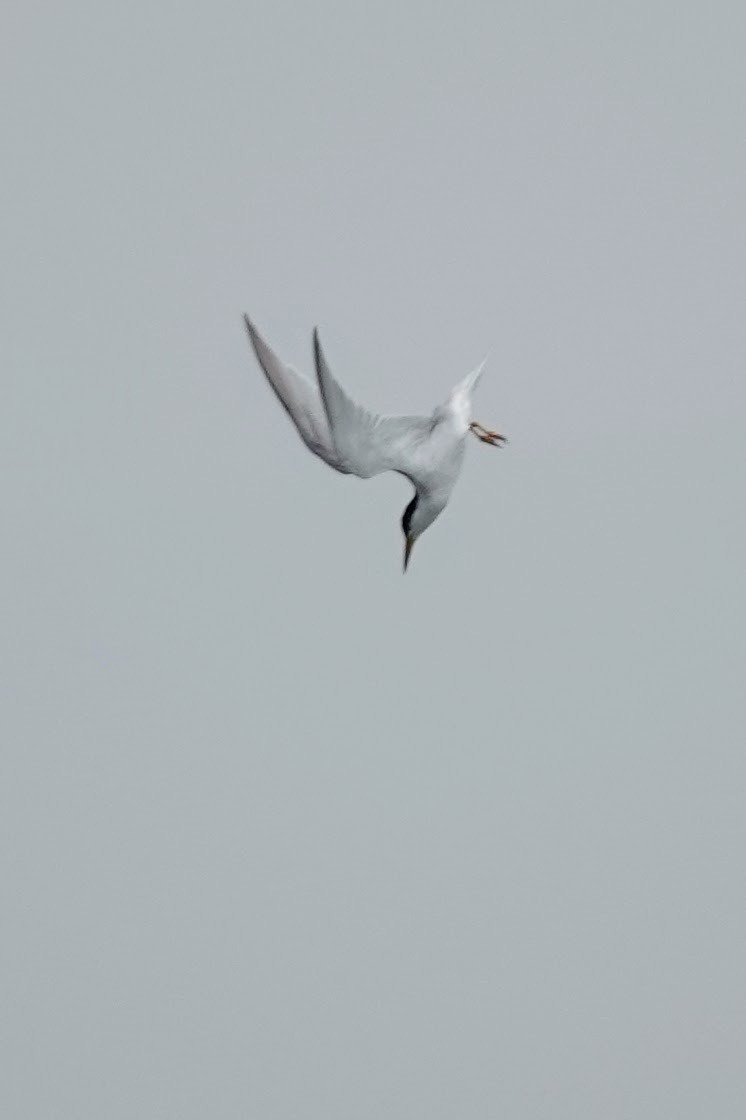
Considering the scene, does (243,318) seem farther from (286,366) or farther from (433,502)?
(433,502)

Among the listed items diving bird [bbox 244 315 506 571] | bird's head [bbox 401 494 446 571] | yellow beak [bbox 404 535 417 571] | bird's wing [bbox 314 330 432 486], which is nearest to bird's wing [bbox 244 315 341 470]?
diving bird [bbox 244 315 506 571]

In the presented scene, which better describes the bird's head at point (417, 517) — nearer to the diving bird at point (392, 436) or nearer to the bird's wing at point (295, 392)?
the diving bird at point (392, 436)

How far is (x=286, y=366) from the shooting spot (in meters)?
14.8

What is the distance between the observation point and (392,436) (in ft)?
47.0

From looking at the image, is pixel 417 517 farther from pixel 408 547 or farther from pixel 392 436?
pixel 392 436

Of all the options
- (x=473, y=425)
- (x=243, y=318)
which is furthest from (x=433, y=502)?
(x=243, y=318)

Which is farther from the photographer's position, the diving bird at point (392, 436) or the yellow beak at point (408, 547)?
the yellow beak at point (408, 547)

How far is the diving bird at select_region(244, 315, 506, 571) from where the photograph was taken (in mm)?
14164

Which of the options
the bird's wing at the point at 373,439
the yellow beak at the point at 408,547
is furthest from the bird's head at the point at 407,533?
the bird's wing at the point at 373,439

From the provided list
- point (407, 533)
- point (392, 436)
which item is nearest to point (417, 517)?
point (407, 533)

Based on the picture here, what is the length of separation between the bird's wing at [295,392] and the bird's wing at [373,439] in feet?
1.23

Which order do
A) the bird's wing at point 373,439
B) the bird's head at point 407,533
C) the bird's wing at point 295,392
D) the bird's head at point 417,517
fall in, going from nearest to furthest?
the bird's wing at point 373,439, the bird's wing at point 295,392, the bird's head at point 417,517, the bird's head at point 407,533

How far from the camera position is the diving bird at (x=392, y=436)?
46.5 feet

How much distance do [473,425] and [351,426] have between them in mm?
1164
